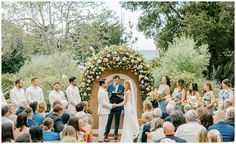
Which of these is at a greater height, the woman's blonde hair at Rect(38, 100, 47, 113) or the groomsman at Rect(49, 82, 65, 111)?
the groomsman at Rect(49, 82, 65, 111)

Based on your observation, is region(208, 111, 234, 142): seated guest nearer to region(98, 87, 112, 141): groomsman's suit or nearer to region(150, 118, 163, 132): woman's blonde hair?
region(150, 118, 163, 132): woman's blonde hair

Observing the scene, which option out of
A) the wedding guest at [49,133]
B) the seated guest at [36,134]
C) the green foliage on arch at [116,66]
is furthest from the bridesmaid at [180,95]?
the seated guest at [36,134]

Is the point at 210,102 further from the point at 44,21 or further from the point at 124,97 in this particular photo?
the point at 44,21

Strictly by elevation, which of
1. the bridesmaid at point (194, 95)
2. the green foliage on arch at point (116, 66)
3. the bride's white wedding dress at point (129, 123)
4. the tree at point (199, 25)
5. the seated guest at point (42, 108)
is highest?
the tree at point (199, 25)

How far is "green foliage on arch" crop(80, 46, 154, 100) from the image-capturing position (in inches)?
402

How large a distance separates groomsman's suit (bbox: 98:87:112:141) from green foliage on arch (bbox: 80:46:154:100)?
96 cm

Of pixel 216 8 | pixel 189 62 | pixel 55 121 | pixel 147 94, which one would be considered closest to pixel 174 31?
pixel 216 8

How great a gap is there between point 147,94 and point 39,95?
228 cm

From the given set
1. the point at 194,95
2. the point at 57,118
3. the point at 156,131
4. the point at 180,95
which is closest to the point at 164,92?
the point at 180,95

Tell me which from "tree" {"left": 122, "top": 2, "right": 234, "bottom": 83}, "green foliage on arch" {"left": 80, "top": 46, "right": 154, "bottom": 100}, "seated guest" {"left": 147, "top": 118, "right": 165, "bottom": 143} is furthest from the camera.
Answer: "tree" {"left": 122, "top": 2, "right": 234, "bottom": 83}

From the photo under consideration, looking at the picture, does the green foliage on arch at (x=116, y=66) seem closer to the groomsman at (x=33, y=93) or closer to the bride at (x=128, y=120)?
the groomsman at (x=33, y=93)

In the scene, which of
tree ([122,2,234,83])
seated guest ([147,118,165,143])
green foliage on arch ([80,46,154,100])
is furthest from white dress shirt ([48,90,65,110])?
tree ([122,2,234,83])

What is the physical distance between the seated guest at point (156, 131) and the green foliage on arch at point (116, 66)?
449 cm

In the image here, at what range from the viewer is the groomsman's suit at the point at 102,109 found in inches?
358
